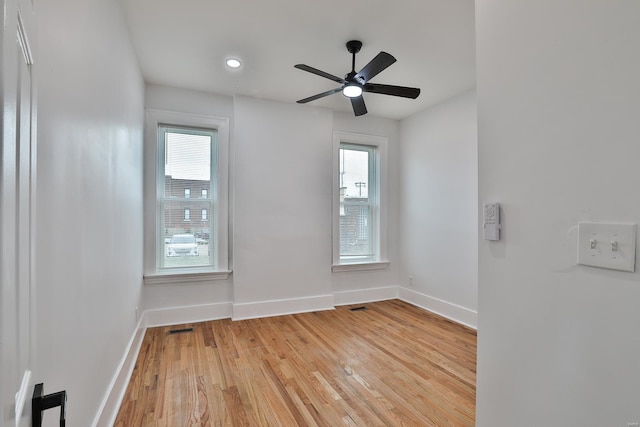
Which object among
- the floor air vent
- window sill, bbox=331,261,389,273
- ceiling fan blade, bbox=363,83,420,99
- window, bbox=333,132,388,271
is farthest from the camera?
window, bbox=333,132,388,271

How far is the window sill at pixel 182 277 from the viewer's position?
340 cm

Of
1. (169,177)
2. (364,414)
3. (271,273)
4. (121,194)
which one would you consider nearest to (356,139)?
(271,273)

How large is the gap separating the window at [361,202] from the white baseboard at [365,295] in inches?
13.9

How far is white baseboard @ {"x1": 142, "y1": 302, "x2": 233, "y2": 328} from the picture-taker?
11.1 feet

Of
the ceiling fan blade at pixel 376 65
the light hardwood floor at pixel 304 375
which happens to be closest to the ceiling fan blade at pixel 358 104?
the ceiling fan blade at pixel 376 65

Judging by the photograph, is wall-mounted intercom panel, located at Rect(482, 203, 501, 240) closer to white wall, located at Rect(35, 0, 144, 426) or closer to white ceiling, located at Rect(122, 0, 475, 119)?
white wall, located at Rect(35, 0, 144, 426)

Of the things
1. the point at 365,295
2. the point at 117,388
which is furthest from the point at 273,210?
the point at 117,388

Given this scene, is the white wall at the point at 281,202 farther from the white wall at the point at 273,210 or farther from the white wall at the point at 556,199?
the white wall at the point at 556,199

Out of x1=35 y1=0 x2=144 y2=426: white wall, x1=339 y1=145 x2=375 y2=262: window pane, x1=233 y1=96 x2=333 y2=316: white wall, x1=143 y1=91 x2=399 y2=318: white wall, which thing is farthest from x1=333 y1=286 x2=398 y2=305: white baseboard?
x1=35 y1=0 x2=144 y2=426: white wall

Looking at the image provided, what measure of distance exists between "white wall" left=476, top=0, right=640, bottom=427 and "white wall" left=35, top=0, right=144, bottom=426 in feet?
4.73

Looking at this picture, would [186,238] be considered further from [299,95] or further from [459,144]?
[459,144]

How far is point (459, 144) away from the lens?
12.0 feet

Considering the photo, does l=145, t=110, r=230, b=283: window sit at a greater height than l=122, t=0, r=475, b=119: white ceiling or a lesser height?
lesser

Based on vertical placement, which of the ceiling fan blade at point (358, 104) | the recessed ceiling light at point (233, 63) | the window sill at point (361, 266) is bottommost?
the window sill at point (361, 266)
